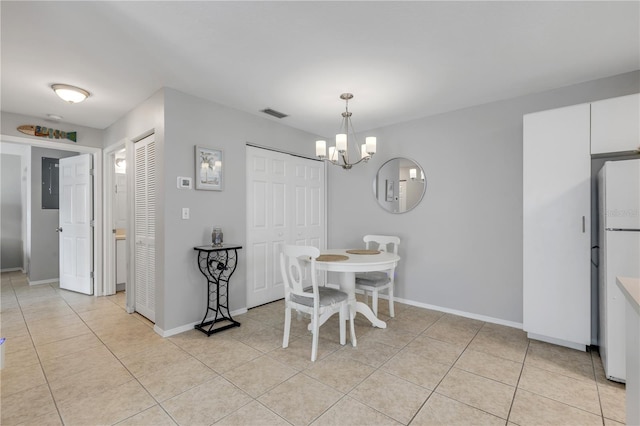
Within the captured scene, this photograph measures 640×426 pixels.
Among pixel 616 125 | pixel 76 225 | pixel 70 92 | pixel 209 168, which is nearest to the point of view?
pixel 616 125

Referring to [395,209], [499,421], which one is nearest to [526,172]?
[395,209]

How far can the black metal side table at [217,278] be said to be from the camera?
304cm

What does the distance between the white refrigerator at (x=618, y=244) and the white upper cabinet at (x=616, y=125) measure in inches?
14.1

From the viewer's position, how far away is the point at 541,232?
8.79 feet

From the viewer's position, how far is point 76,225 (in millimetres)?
4445

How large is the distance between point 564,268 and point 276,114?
333 cm

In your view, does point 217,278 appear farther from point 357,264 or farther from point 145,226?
point 357,264

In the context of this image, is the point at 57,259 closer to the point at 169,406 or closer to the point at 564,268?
the point at 169,406

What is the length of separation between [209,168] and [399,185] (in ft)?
7.83

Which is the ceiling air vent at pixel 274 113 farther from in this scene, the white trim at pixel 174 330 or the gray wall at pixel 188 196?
the white trim at pixel 174 330

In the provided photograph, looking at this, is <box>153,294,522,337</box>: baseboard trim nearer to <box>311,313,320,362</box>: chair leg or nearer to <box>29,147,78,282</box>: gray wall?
<box>311,313,320,362</box>: chair leg

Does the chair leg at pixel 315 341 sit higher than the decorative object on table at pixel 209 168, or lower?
lower

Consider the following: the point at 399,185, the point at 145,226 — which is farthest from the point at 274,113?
the point at 145,226

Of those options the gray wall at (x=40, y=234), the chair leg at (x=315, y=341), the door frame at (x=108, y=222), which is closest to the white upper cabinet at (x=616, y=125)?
the chair leg at (x=315, y=341)
